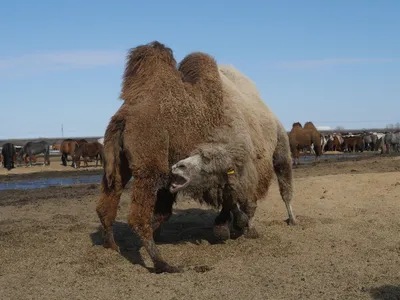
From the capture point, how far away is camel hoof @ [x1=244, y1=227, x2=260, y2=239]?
8.27 m

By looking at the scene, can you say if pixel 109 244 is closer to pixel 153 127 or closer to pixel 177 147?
pixel 177 147

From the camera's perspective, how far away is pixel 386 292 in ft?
16.9

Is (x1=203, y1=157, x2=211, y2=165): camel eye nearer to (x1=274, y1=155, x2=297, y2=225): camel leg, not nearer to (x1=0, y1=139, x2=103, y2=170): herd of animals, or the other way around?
(x1=274, y1=155, x2=297, y2=225): camel leg

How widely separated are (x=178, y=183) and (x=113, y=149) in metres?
0.96

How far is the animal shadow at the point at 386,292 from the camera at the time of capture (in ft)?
16.4

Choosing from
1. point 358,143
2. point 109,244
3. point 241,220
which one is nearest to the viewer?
point 109,244

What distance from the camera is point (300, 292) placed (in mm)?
5262

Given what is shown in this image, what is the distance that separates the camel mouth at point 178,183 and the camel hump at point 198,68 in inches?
59.9

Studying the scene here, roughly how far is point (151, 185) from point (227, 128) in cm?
151

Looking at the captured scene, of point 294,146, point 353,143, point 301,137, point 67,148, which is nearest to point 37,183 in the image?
point 294,146

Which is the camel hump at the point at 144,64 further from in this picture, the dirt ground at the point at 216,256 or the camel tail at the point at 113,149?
the dirt ground at the point at 216,256

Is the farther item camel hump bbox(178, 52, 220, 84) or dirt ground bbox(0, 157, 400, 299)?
camel hump bbox(178, 52, 220, 84)

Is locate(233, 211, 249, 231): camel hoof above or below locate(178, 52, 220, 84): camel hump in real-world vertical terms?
below

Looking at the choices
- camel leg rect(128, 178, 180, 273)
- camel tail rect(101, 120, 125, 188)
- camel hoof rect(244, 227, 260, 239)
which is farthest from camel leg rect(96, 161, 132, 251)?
camel hoof rect(244, 227, 260, 239)
